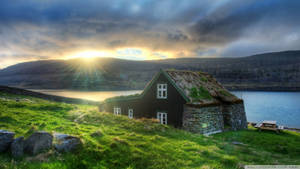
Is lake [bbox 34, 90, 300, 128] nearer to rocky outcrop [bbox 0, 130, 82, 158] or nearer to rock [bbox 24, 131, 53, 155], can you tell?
rocky outcrop [bbox 0, 130, 82, 158]

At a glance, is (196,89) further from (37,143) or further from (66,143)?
(37,143)

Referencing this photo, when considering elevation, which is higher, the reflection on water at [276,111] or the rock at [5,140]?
the rock at [5,140]

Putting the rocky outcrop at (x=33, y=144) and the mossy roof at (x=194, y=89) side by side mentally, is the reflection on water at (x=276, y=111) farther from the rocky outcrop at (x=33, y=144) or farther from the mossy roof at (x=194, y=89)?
the rocky outcrop at (x=33, y=144)

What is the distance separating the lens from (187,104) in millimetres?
23672

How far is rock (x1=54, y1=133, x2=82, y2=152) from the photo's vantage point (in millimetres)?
8664

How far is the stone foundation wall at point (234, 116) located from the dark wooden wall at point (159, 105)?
26.9 ft

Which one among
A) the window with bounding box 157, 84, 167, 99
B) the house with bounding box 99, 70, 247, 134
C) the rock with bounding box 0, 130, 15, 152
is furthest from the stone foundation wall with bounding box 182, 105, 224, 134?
the rock with bounding box 0, 130, 15, 152

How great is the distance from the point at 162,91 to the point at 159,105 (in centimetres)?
203

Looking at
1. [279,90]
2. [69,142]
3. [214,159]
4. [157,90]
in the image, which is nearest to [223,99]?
[157,90]

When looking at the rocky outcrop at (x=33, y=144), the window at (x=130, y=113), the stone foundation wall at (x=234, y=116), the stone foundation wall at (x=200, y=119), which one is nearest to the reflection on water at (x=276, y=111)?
the stone foundation wall at (x=234, y=116)

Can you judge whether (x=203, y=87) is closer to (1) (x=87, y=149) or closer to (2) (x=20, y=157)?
(1) (x=87, y=149)

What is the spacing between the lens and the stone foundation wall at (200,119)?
75.0 feet

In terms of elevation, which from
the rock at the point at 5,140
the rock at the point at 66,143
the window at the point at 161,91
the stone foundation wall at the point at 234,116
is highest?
the window at the point at 161,91

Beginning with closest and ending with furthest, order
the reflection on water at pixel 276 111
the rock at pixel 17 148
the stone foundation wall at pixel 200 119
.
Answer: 1. the rock at pixel 17 148
2. the stone foundation wall at pixel 200 119
3. the reflection on water at pixel 276 111
